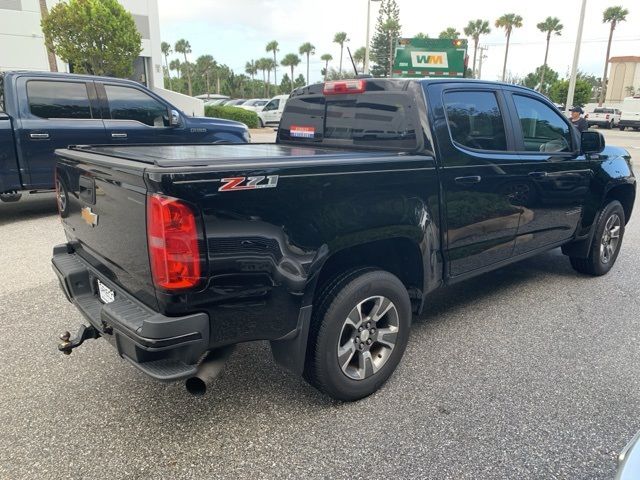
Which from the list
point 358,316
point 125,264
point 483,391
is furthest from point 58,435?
point 483,391

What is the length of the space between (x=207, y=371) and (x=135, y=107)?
624cm

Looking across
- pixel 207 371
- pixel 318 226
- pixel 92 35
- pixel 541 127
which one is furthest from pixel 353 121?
pixel 92 35

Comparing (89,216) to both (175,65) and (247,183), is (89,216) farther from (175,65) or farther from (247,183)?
(175,65)

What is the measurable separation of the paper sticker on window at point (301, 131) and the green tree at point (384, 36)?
203 feet

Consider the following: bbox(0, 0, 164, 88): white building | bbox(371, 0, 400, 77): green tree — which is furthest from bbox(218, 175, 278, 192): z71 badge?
bbox(371, 0, 400, 77): green tree

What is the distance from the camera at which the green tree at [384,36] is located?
62188mm

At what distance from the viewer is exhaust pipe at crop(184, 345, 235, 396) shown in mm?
2336

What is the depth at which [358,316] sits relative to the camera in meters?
2.78

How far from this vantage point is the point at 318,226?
2455 mm

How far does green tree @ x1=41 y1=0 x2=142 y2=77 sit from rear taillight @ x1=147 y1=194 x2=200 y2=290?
1802 centimetres

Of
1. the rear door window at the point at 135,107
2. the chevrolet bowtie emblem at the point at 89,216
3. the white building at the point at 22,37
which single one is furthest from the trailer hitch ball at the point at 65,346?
the white building at the point at 22,37

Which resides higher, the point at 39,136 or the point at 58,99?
the point at 58,99

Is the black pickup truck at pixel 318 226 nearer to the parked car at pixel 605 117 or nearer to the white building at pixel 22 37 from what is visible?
the white building at pixel 22 37

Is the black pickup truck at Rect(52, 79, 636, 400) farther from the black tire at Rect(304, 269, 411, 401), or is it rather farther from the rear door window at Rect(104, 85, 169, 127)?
the rear door window at Rect(104, 85, 169, 127)
